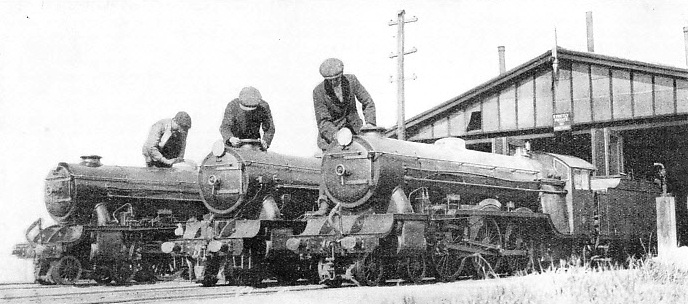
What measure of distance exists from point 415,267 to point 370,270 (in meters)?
0.92

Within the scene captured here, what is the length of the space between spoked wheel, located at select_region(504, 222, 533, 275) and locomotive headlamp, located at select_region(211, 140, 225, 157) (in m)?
5.68

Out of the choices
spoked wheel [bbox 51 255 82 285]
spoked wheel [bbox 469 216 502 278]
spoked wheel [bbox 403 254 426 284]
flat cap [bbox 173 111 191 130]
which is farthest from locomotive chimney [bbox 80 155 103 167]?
spoked wheel [bbox 469 216 502 278]

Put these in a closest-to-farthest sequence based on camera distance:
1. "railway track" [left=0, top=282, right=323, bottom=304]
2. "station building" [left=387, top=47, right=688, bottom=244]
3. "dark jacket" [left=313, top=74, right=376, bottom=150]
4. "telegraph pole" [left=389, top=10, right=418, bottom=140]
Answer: "railway track" [left=0, top=282, right=323, bottom=304], "dark jacket" [left=313, top=74, right=376, bottom=150], "station building" [left=387, top=47, right=688, bottom=244], "telegraph pole" [left=389, top=10, right=418, bottom=140]

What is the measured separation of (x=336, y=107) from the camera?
1480cm

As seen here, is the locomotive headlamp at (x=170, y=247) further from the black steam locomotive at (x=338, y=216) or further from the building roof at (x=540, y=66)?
the building roof at (x=540, y=66)

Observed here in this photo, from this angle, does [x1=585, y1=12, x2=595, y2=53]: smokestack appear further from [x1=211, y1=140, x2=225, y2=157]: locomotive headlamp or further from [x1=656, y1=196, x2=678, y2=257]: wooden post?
[x1=211, y1=140, x2=225, y2=157]: locomotive headlamp

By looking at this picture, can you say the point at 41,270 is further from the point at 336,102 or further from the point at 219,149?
the point at 336,102

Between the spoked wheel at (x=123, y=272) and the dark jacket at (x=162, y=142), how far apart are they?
2328 millimetres

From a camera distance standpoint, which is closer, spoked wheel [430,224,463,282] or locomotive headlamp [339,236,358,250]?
locomotive headlamp [339,236,358,250]

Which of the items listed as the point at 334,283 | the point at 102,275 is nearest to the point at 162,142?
the point at 102,275

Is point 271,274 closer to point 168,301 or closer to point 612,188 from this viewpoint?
point 168,301

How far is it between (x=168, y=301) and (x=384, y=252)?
3663 millimetres

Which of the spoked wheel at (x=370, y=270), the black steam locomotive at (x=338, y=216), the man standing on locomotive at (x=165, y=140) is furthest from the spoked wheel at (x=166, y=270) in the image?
the spoked wheel at (x=370, y=270)

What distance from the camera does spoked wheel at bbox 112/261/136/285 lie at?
16.0 m
